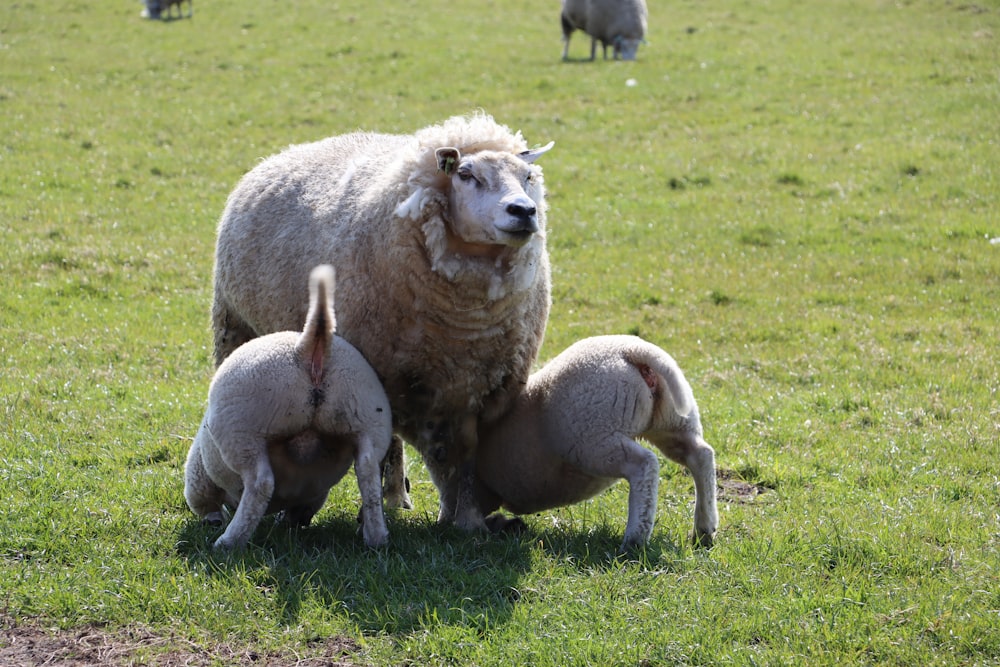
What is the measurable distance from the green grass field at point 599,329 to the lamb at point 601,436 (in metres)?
0.21

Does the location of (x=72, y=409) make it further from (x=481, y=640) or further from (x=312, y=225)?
(x=481, y=640)

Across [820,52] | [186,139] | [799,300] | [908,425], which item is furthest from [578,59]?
[908,425]

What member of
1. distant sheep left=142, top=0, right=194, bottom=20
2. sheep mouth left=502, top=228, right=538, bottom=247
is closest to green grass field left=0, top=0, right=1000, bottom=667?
sheep mouth left=502, top=228, right=538, bottom=247

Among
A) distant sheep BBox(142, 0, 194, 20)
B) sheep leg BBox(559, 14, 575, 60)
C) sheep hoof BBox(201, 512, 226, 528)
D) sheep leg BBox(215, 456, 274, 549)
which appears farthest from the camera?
distant sheep BBox(142, 0, 194, 20)

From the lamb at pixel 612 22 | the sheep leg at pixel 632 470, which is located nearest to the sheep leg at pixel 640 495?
the sheep leg at pixel 632 470

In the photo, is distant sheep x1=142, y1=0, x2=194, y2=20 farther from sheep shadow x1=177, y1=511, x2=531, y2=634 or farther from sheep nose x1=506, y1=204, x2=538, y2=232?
sheep nose x1=506, y1=204, x2=538, y2=232

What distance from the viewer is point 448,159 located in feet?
19.8

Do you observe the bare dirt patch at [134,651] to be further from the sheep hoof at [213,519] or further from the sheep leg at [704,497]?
the sheep leg at [704,497]

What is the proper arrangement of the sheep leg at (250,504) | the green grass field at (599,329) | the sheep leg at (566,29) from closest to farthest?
the green grass field at (599,329) → the sheep leg at (250,504) → the sheep leg at (566,29)

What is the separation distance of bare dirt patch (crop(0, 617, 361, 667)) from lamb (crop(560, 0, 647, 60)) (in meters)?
21.1

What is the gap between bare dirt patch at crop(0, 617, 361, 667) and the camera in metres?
4.39

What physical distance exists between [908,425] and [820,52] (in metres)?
16.6

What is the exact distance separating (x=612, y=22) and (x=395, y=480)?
19196 millimetres

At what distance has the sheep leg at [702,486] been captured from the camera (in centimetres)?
585
